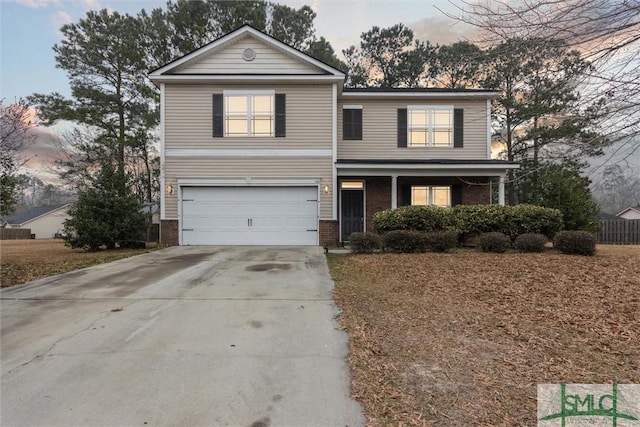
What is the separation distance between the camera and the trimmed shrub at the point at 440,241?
10039mm

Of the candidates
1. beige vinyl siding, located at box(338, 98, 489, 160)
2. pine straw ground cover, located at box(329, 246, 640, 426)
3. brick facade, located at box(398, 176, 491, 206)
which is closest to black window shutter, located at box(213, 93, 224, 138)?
beige vinyl siding, located at box(338, 98, 489, 160)

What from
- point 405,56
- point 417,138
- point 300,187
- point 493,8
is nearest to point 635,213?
point 405,56

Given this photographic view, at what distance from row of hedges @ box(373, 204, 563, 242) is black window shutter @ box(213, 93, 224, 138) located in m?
6.63

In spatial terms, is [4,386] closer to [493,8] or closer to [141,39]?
[493,8]

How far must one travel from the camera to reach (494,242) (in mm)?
9961

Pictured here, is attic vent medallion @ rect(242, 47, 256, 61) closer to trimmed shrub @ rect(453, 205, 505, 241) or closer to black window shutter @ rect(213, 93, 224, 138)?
black window shutter @ rect(213, 93, 224, 138)

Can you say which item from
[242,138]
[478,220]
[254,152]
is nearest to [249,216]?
[254,152]

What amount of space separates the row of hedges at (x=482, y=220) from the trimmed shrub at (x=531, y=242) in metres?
0.67

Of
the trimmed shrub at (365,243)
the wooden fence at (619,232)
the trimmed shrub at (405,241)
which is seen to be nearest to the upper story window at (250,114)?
the trimmed shrub at (365,243)

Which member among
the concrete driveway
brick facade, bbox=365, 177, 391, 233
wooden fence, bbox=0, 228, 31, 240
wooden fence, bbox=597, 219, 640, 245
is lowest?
wooden fence, bbox=0, 228, 31, 240

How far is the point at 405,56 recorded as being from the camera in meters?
25.3

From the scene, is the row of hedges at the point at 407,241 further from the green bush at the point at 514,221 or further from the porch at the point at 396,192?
the porch at the point at 396,192

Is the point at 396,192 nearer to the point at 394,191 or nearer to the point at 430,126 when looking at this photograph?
the point at 394,191

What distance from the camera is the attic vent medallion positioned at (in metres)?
13.0
